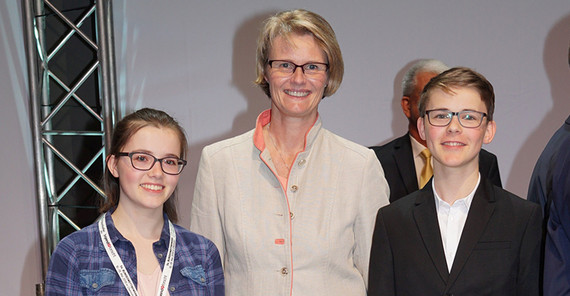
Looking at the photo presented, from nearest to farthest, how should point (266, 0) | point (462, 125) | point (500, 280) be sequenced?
point (500, 280) < point (462, 125) < point (266, 0)

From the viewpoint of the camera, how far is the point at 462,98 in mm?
1965

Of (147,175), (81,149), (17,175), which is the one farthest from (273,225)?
(17,175)

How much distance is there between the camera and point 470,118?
6.44ft

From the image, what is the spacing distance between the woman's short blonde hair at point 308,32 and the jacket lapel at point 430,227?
51cm

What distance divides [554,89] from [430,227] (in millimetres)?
2956

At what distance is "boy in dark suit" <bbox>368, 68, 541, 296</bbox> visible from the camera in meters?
1.84

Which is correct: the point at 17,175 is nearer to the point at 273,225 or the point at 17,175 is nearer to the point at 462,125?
the point at 273,225

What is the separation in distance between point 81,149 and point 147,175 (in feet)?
8.24

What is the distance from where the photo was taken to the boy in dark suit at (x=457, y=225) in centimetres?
184

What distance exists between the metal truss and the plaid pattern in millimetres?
2073

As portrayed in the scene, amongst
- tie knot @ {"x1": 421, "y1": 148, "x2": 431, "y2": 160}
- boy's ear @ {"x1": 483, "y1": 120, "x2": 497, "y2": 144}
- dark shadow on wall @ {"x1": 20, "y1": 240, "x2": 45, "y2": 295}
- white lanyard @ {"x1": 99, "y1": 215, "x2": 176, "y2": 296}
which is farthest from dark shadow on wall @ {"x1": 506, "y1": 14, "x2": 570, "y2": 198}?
dark shadow on wall @ {"x1": 20, "y1": 240, "x2": 45, "y2": 295}

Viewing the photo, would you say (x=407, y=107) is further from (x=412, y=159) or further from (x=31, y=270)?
(x=31, y=270)

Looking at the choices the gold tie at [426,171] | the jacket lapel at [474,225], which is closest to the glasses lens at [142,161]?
the jacket lapel at [474,225]

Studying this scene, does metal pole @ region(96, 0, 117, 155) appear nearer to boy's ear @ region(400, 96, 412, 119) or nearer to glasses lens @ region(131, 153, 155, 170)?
boy's ear @ region(400, 96, 412, 119)
